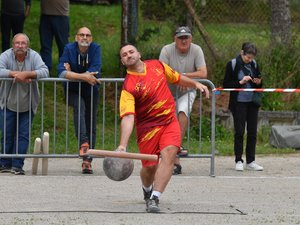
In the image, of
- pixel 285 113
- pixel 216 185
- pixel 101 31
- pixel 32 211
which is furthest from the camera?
pixel 101 31

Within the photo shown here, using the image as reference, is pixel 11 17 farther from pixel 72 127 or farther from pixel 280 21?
pixel 280 21

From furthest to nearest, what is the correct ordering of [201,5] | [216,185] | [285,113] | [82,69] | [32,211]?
[201,5]
[285,113]
[82,69]
[216,185]
[32,211]

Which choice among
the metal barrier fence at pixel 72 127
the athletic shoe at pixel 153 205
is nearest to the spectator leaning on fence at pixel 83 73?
the metal barrier fence at pixel 72 127

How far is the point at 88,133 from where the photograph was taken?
14.1 metres

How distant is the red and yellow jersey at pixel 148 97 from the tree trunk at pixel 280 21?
29.2ft

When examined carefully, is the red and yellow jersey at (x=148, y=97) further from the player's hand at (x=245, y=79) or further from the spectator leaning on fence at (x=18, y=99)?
the player's hand at (x=245, y=79)

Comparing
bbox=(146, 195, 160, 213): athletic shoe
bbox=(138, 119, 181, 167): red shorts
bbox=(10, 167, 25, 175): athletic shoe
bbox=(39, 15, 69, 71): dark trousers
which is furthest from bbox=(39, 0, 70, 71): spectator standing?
bbox=(146, 195, 160, 213): athletic shoe

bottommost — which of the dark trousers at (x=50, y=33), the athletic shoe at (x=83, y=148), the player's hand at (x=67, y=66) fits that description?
the athletic shoe at (x=83, y=148)

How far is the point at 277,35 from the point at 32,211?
1017 centimetres

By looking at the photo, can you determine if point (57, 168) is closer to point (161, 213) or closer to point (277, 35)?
point (161, 213)

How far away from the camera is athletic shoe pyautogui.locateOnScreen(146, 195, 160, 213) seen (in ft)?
35.2

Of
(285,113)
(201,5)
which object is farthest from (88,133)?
(201,5)

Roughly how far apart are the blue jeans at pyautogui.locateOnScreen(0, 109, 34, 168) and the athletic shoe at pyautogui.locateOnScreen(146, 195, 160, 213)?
10.8ft

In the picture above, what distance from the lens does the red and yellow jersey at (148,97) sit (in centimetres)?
1088
